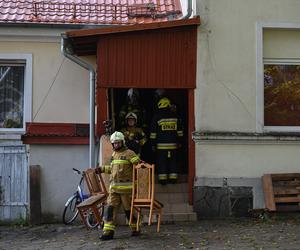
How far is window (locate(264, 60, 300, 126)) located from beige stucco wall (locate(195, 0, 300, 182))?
0.42 m

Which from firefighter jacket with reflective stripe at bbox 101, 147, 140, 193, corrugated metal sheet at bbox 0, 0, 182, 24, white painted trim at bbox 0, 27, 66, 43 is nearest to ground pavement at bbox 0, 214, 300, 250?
firefighter jacket with reflective stripe at bbox 101, 147, 140, 193

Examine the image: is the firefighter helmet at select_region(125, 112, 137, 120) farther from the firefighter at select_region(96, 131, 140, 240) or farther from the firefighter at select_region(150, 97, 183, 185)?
the firefighter at select_region(96, 131, 140, 240)

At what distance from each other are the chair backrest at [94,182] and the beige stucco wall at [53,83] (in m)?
2.03

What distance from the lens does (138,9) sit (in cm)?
1275

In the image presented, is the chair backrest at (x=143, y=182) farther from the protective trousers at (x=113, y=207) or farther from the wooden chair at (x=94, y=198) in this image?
the wooden chair at (x=94, y=198)

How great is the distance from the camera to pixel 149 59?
10695mm

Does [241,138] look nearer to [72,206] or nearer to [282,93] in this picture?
[282,93]

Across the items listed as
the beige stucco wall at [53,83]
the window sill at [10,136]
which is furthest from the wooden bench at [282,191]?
the window sill at [10,136]

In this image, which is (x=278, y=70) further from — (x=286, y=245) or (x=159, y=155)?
(x=286, y=245)

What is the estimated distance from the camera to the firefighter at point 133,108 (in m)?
11.7

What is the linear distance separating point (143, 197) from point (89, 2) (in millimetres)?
5839

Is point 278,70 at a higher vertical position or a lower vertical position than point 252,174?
higher

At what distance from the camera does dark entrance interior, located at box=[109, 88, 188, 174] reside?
11.8m

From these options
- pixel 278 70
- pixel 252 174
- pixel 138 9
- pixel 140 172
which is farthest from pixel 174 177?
pixel 138 9
